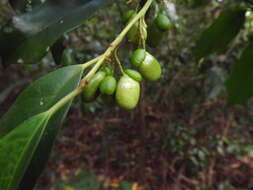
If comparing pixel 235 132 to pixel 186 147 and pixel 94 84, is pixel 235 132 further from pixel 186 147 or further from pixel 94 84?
pixel 94 84

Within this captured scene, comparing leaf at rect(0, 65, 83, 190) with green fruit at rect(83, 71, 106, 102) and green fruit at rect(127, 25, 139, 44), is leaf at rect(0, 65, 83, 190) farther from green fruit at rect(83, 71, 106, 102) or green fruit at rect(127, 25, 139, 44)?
green fruit at rect(127, 25, 139, 44)

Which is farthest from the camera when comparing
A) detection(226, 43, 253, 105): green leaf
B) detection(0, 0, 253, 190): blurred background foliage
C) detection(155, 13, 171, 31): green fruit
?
detection(0, 0, 253, 190): blurred background foliage

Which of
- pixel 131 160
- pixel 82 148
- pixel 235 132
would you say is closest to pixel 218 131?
pixel 235 132

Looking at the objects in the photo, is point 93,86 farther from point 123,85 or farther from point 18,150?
point 18,150

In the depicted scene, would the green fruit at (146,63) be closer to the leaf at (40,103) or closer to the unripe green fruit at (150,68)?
the unripe green fruit at (150,68)

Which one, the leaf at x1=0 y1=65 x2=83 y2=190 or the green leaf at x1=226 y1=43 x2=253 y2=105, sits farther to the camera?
the green leaf at x1=226 y1=43 x2=253 y2=105

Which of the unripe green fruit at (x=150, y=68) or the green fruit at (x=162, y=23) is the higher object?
the green fruit at (x=162, y=23)

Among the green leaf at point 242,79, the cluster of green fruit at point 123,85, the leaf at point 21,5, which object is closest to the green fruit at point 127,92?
the cluster of green fruit at point 123,85

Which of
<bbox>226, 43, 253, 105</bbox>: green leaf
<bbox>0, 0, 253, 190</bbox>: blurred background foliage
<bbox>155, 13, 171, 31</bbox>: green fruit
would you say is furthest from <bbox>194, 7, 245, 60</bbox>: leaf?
<bbox>0, 0, 253, 190</bbox>: blurred background foliage
